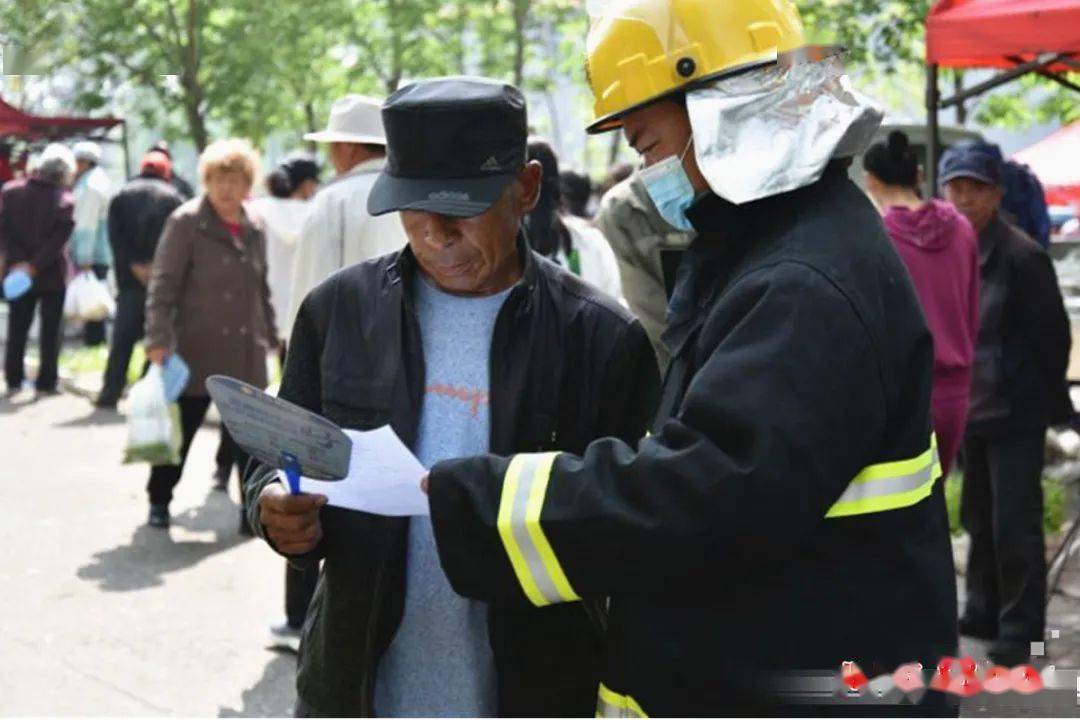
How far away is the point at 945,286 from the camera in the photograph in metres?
5.91

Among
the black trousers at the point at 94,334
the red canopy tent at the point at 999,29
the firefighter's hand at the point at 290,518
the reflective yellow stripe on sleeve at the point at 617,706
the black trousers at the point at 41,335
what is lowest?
the black trousers at the point at 94,334

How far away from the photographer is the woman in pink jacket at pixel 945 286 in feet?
19.4

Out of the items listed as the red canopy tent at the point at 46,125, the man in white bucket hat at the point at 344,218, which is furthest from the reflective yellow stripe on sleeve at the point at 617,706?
the red canopy tent at the point at 46,125

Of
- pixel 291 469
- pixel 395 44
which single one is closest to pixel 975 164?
pixel 291 469

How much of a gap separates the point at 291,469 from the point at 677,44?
0.90 metres

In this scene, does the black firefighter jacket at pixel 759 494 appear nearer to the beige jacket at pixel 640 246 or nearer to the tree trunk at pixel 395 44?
the beige jacket at pixel 640 246

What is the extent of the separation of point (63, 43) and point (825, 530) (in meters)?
18.5

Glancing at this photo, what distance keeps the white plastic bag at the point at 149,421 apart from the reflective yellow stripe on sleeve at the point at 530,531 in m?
6.15

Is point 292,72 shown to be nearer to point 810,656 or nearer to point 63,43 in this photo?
point 63,43

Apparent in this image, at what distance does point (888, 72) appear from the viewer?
12.9 meters

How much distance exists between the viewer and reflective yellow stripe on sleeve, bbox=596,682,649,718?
2.41 m

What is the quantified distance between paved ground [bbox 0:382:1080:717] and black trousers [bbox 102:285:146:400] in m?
2.05

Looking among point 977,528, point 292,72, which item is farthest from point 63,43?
point 977,528

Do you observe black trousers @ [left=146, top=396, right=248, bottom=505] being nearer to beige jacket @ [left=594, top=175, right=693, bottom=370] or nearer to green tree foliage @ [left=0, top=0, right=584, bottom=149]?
beige jacket @ [left=594, top=175, right=693, bottom=370]
